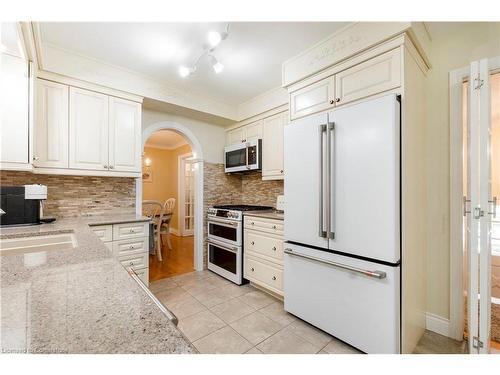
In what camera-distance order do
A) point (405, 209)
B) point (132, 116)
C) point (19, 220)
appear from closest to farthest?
1. point (405, 209)
2. point (19, 220)
3. point (132, 116)

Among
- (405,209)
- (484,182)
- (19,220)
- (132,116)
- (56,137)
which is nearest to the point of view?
(484,182)

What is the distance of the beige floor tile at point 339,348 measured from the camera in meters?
1.67

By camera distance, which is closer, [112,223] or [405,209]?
[405,209]

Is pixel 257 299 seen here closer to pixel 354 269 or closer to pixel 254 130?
pixel 354 269

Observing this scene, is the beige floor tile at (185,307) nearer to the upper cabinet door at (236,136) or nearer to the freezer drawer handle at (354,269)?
the freezer drawer handle at (354,269)

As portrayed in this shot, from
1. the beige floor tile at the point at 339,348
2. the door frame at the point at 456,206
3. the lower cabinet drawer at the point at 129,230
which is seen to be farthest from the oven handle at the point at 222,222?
the door frame at the point at 456,206

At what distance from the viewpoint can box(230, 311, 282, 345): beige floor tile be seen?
187 cm

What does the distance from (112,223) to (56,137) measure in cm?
97

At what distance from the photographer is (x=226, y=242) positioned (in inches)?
120

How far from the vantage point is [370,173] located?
1.56 metres

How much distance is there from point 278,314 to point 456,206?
5.85ft
